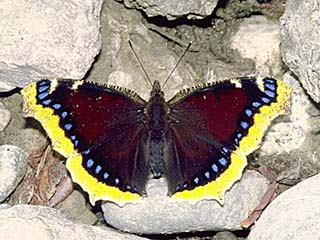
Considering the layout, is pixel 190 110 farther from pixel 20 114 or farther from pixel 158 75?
pixel 20 114

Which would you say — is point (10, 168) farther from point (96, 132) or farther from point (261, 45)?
point (261, 45)

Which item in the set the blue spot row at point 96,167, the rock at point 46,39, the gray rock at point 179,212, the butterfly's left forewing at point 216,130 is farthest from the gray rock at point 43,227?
the rock at point 46,39

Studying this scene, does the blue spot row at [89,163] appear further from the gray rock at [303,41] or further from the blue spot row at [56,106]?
the gray rock at [303,41]

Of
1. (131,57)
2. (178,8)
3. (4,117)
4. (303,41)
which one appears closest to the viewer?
(303,41)

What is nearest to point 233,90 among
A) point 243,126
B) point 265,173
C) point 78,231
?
point 243,126

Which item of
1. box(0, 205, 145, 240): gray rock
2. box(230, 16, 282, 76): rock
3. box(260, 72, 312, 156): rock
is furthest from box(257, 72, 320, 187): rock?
box(0, 205, 145, 240): gray rock

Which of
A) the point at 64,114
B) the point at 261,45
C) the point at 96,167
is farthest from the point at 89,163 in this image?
the point at 261,45

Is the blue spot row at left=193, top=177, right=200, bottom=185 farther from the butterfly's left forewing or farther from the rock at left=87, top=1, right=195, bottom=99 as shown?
the rock at left=87, top=1, right=195, bottom=99
